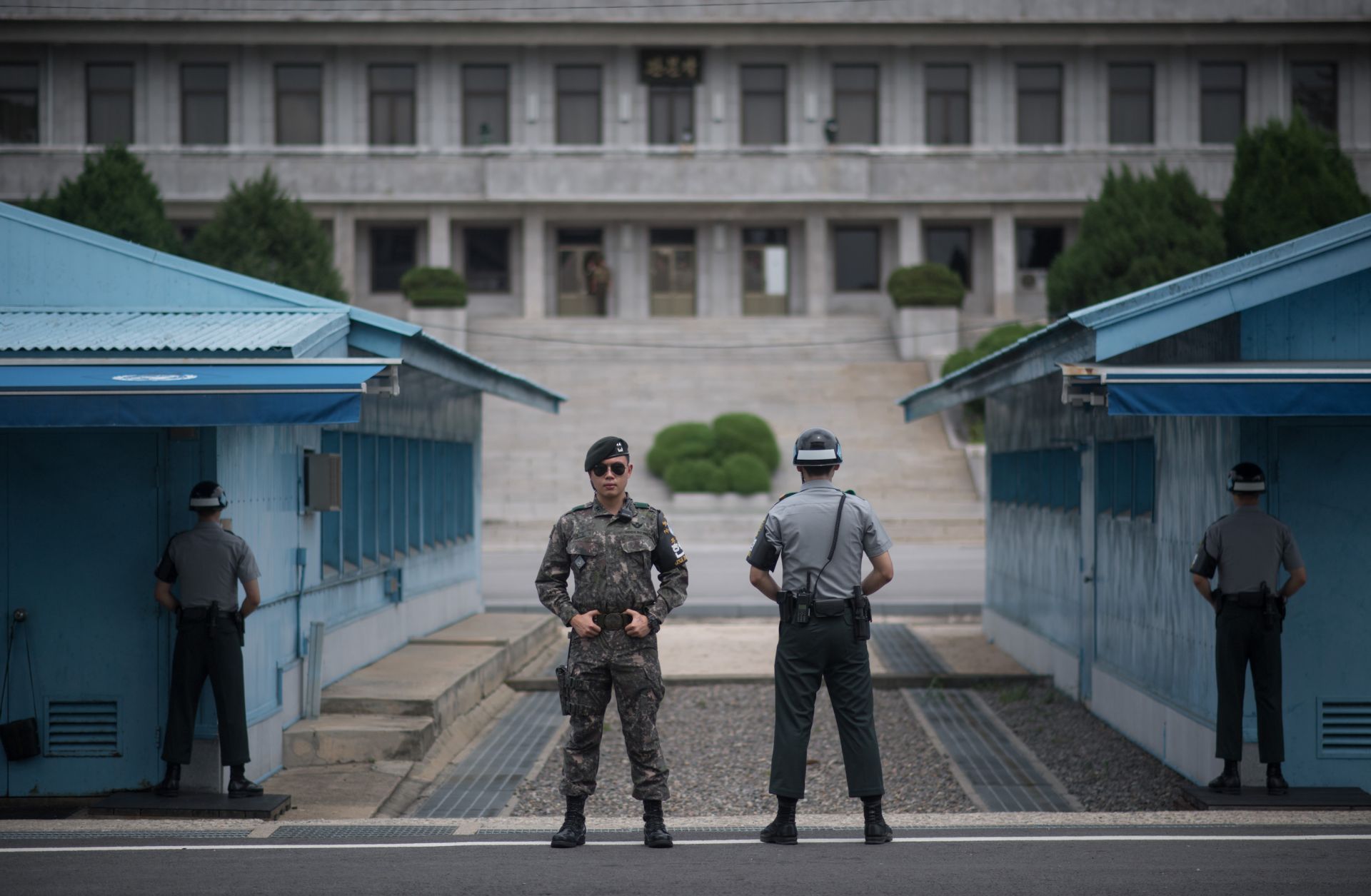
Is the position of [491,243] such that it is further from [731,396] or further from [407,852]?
[407,852]

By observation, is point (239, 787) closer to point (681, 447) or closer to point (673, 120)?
point (681, 447)

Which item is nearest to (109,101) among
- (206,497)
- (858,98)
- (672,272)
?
(672,272)

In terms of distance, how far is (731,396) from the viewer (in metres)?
40.4

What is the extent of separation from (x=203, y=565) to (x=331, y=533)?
10.7ft

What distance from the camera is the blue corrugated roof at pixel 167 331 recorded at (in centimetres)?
932

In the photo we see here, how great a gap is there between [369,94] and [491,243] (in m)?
6.07

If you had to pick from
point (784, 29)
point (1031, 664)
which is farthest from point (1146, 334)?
point (784, 29)

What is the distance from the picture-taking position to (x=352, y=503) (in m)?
13.1

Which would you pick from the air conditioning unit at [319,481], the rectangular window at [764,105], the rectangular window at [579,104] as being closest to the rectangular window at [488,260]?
the rectangular window at [579,104]

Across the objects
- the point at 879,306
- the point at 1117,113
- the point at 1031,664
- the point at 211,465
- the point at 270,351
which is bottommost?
the point at 1031,664

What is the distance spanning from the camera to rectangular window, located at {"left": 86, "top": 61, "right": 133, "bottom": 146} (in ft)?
160

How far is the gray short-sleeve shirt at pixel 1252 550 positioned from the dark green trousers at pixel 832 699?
2.69 metres

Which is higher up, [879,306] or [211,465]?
[879,306]

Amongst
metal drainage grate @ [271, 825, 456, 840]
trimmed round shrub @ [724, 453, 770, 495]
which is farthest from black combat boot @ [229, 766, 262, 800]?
trimmed round shrub @ [724, 453, 770, 495]
